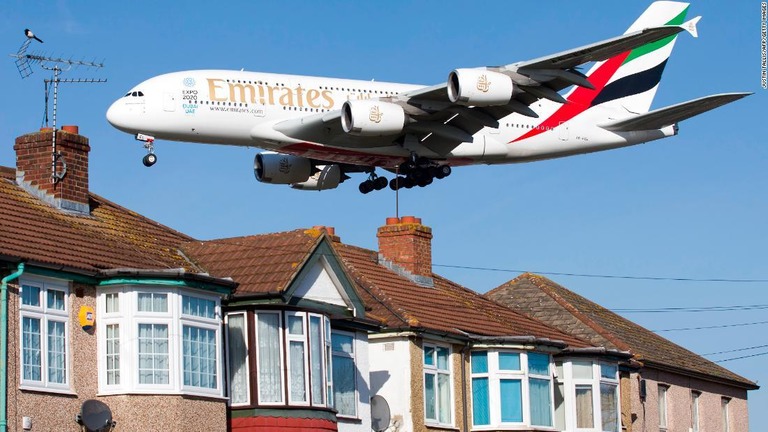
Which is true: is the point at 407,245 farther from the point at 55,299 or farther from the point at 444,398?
the point at 55,299

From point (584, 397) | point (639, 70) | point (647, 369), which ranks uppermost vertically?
point (639, 70)

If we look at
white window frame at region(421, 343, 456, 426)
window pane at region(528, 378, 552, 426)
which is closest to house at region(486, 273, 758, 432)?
window pane at region(528, 378, 552, 426)

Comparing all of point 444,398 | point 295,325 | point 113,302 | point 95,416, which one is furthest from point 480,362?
point 95,416

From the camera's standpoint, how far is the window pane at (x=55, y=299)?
1002 inches

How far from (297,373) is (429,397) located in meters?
6.19

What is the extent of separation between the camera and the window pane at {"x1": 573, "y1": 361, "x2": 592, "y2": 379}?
38156 mm

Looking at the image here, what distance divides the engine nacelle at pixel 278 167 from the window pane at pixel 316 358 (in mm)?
19562

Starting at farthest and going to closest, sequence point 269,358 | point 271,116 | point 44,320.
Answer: point 271,116
point 269,358
point 44,320

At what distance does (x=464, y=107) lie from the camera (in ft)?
146

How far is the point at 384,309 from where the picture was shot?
34.6m

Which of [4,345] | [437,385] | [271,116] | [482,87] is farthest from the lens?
[271,116]

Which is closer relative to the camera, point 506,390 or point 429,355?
point 429,355

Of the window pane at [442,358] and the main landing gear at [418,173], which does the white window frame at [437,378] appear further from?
the main landing gear at [418,173]

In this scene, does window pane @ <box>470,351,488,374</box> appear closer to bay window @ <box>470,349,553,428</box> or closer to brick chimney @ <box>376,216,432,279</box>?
bay window @ <box>470,349,553,428</box>
